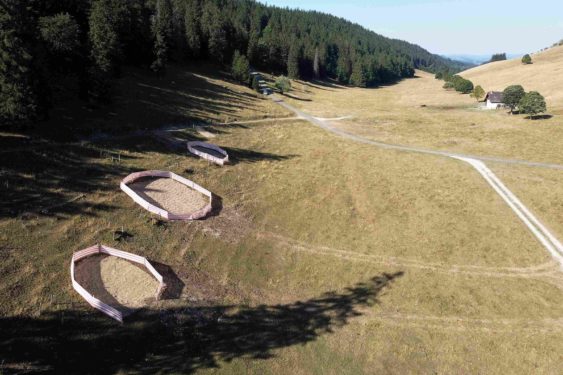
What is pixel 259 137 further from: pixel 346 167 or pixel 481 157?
pixel 481 157

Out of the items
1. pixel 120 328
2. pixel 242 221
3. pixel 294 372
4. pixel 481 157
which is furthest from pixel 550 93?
pixel 120 328

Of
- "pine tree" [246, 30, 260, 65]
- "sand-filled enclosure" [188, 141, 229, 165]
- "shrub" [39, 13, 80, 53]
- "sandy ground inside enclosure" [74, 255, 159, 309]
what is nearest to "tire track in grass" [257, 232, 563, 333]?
"sandy ground inside enclosure" [74, 255, 159, 309]

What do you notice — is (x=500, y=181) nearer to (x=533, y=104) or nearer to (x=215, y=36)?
(x=533, y=104)

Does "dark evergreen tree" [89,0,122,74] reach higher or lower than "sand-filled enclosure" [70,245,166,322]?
higher

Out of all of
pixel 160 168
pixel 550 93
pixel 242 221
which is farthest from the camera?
pixel 550 93

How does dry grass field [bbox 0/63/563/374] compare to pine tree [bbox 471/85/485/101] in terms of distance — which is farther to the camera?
pine tree [bbox 471/85/485/101]

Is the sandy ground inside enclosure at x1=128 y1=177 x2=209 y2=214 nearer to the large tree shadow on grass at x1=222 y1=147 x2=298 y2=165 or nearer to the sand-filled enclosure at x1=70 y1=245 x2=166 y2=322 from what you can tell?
the sand-filled enclosure at x1=70 y1=245 x2=166 y2=322

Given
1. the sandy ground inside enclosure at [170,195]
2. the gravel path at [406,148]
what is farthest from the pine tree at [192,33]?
the sandy ground inside enclosure at [170,195]
